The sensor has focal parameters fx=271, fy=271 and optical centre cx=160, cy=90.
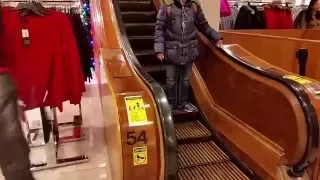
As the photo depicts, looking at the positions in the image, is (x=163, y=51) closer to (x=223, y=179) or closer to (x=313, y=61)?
(x=223, y=179)

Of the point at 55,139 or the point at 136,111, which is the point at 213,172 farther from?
the point at 55,139

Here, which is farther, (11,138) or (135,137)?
(11,138)

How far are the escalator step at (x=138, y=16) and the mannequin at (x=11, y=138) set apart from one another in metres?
2.12

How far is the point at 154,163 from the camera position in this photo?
5.11 ft

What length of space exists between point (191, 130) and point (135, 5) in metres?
2.24

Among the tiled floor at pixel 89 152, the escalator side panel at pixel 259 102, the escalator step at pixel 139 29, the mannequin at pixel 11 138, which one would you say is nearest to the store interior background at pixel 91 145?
the tiled floor at pixel 89 152

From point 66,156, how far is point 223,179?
1721mm

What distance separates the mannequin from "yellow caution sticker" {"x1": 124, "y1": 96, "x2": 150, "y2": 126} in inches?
28.4

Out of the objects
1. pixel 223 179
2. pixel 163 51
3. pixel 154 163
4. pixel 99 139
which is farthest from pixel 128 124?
pixel 99 139

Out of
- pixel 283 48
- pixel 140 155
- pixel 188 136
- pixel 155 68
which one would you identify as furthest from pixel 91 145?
pixel 283 48

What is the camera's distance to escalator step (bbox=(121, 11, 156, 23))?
3641mm

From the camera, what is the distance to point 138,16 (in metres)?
3.68

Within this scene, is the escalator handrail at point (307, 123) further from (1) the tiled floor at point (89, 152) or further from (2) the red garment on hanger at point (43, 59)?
(2) the red garment on hanger at point (43, 59)

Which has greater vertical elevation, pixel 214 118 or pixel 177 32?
pixel 177 32
